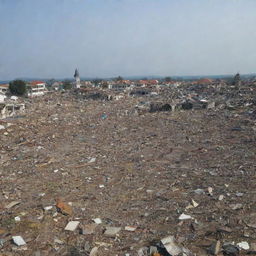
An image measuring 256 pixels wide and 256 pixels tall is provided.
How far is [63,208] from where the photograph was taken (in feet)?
16.0

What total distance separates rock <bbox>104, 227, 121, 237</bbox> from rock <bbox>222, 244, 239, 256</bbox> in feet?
4.63

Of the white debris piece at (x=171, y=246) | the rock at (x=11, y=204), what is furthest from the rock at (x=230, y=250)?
the rock at (x=11, y=204)

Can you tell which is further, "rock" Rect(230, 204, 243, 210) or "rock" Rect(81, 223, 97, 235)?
"rock" Rect(230, 204, 243, 210)

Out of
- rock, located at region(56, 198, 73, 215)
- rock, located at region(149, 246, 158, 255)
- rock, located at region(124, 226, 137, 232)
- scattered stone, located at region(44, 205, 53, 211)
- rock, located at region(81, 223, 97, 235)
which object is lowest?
scattered stone, located at region(44, 205, 53, 211)

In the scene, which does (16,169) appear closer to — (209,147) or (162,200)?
(162,200)

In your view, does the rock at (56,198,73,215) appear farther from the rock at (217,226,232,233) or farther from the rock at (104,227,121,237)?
the rock at (217,226,232,233)

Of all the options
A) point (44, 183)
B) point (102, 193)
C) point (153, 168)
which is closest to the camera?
point (102, 193)

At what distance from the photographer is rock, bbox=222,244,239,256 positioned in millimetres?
3469

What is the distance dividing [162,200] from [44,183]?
2550mm

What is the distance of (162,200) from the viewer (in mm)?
5125

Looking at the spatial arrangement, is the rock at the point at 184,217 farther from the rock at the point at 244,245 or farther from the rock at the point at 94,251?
the rock at the point at 94,251

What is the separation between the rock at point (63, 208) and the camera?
15.5 ft

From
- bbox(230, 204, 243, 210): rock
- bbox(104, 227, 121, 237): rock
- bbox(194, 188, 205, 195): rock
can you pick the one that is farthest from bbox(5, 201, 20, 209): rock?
bbox(230, 204, 243, 210): rock

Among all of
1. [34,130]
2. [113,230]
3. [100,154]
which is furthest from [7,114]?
[113,230]
